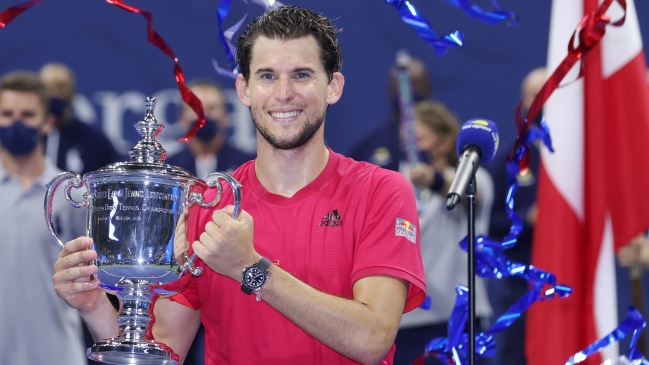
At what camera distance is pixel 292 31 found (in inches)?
84.7

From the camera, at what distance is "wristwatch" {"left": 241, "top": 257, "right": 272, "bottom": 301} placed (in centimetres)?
189

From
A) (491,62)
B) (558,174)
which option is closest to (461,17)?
(491,62)

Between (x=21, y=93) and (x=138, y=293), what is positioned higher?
(x=21, y=93)

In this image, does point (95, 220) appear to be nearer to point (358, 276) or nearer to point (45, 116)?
point (358, 276)

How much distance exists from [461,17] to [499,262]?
9.22ft

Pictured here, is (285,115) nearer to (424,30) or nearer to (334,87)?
(334,87)

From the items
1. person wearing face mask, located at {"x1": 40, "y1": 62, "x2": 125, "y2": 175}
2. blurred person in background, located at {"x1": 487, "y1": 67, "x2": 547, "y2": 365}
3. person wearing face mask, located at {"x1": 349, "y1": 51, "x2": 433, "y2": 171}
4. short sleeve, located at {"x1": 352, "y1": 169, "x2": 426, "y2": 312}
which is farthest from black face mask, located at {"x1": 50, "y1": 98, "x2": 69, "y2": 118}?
short sleeve, located at {"x1": 352, "y1": 169, "x2": 426, "y2": 312}

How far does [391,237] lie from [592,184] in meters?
1.10

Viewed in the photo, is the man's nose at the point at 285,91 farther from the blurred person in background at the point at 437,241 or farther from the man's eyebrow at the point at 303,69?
the blurred person in background at the point at 437,241

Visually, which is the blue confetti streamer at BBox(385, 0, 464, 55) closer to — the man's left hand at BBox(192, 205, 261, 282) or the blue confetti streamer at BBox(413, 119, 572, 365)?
the blue confetti streamer at BBox(413, 119, 572, 365)

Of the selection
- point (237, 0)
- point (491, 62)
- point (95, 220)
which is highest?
point (237, 0)

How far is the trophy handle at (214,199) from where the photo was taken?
6.14 feet

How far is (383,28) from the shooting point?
512 cm

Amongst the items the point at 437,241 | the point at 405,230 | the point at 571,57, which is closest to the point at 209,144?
the point at 437,241
